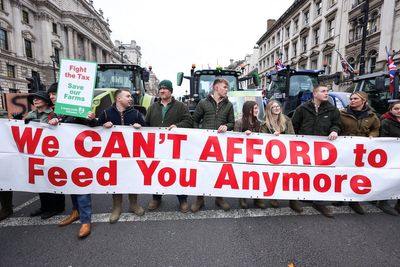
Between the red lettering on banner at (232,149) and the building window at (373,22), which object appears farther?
the building window at (373,22)

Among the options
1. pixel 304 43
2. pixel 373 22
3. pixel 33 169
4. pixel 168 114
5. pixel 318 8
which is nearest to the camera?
pixel 33 169

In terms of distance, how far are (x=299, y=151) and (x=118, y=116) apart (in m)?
2.80

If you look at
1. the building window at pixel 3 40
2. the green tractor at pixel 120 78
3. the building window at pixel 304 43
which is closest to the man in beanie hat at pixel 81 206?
the green tractor at pixel 120 78

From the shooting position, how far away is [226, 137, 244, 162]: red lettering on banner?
11.1 feet

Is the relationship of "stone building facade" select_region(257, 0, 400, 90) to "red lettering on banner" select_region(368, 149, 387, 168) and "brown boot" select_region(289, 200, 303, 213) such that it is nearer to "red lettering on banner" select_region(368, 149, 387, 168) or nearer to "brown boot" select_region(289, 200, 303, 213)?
"red lettering on banner" select_region(368, 149, 387, 168)

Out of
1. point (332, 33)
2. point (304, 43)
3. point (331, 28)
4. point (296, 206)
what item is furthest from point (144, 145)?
point (304, 43)

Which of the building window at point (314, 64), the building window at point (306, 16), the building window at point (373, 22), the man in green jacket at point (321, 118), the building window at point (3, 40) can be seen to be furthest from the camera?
the building window at point (3, 40)

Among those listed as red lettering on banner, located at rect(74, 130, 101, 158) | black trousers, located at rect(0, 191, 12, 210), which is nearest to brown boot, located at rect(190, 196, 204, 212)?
red lettering on banner, located at rect(74, 130, 101, 158)

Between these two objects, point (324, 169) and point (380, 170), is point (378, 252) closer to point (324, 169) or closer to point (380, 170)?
point (324, 169)

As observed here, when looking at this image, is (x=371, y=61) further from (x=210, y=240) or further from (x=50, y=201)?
(x=50, y=201)

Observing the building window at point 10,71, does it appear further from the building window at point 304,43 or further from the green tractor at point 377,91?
the green tractor at point 377,91

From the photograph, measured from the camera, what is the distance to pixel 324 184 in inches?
135

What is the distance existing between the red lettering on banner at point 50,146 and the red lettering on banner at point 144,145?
1.09 meters

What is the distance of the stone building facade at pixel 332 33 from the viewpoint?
17.5 metres
